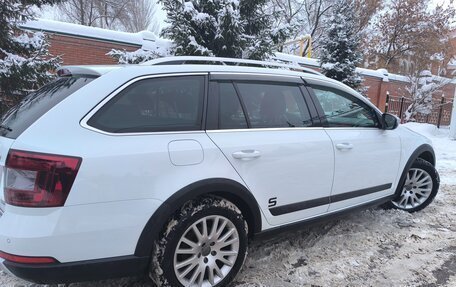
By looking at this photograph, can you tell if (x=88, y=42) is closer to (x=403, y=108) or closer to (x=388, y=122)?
(x=388, y=122)

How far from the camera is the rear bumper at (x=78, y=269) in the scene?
2.24 metres

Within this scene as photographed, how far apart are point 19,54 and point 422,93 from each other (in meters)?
14.3

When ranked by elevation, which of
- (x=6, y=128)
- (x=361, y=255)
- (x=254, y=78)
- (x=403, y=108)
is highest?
(x=254, y=78)

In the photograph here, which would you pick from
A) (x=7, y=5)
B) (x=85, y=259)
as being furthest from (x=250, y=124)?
(x=7, y=5)

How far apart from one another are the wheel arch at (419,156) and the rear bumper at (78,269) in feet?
10.7

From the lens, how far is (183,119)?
276 cm

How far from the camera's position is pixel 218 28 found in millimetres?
6699

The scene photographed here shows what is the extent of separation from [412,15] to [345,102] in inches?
904

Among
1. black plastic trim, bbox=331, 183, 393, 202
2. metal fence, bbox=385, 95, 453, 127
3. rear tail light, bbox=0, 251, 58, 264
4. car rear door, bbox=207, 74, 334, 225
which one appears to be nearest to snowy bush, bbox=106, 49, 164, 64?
car rear door, bbox=207, 74, 334, 225

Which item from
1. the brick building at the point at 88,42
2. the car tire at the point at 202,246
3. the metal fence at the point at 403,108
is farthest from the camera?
the metal fence at the point at 403,108

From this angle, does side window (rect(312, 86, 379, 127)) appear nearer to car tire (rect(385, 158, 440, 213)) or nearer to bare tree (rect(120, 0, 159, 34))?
car tire (rect(385, 158, 440, 213))

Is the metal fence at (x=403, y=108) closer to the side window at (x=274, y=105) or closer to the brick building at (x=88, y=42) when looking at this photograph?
the brick building at (x=88, y=42)

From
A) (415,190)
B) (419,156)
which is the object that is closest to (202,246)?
(415,190)

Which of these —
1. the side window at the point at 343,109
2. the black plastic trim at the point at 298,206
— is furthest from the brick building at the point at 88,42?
the black plastic trim at the point at 298,206
